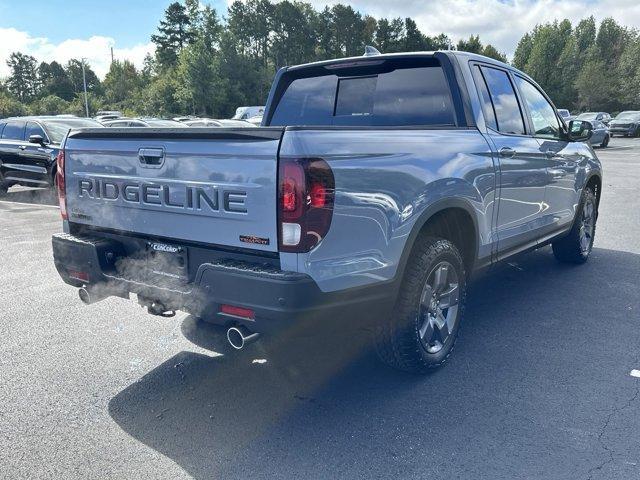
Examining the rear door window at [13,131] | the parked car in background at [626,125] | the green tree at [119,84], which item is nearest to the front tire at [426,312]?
the rear door window at [13,131]

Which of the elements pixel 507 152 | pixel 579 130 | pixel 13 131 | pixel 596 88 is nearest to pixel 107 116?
pixel 13 131

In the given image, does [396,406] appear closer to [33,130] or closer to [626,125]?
[33,130]

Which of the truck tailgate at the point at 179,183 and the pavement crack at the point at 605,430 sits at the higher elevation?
the truck tailgate at the point at 179,183

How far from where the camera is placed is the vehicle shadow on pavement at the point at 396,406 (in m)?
2.72

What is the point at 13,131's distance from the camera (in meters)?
11.6

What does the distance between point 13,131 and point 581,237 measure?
1079 centimetres

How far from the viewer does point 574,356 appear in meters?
3.88

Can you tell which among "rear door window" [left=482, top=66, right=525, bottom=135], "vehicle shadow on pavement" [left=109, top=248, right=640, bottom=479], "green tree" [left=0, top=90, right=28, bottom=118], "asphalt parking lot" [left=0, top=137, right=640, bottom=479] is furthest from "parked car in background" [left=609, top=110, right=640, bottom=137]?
"green tree" [left=0, top=90, right=28, bottom=118]

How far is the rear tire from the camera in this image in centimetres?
599

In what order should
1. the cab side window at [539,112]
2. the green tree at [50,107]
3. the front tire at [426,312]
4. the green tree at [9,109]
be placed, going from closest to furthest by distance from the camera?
1. the front tire at [426,312]
2. the cab side window at [539,112]
3. the green tree at [9,109]
4. the green tree at [50,107]

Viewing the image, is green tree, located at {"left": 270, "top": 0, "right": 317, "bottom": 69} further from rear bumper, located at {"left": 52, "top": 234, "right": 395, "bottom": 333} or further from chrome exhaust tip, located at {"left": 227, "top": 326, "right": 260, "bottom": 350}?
chrome exhaust tip, located at {"left": 227, "top": 326, "right": 260, "bottom": 350}

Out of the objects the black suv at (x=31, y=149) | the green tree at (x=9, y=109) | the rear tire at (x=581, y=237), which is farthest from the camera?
the green tree at (x=9, y=109)

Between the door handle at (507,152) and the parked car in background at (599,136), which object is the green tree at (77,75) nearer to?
the parked car in background at (599,136)

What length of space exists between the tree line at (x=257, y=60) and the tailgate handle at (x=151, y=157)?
5410cm
